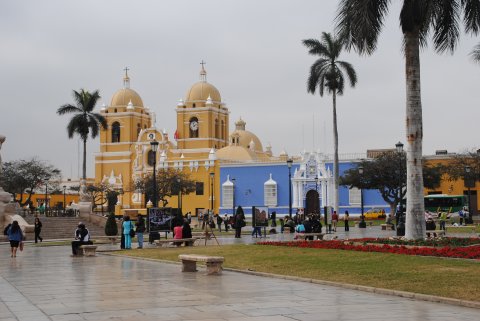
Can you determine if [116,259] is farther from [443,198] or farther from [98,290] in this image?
[443,198]

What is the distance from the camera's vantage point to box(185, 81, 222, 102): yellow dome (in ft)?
279

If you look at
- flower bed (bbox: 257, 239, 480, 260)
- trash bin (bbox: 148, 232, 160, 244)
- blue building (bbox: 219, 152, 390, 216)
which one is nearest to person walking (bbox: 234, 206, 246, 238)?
trash bin (bbox: 148, 232, 160, 244)

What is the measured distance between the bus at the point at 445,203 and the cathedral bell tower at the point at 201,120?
3134 centimetres

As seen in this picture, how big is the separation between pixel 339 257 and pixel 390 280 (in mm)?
4670

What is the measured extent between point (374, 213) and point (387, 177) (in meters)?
5.33

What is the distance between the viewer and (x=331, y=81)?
48.6 meters

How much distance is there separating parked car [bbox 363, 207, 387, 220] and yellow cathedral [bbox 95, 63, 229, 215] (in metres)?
20.7

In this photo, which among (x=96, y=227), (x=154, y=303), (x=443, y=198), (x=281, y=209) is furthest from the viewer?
(x=281, y=209)

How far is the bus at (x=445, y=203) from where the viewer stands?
187 ft

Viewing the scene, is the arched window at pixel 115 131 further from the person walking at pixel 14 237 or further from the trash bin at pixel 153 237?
the person walking at pixel 14 237

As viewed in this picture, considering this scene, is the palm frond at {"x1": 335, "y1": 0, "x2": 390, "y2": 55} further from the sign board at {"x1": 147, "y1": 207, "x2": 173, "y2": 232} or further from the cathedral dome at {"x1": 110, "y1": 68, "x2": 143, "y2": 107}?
the cathedral dome at {"x1": 110, "y1": 68, "x2": 143, "y2": 107}

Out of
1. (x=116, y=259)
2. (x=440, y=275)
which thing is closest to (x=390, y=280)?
(x=440, y=275)

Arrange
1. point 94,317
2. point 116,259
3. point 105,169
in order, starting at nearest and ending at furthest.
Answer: point 94,317
point 116,259
point 105,169

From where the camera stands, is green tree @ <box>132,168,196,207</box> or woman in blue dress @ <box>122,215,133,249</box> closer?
woman in blue dress @ <box>122,215,133,249</box>
